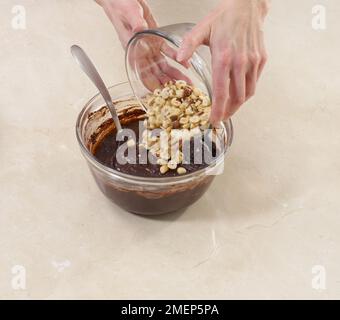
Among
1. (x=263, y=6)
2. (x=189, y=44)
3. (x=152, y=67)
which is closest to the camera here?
(x=189, y=44)

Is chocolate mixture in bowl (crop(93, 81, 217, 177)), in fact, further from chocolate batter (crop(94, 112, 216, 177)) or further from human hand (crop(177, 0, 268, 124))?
human hand (crop(177, 0, 268, 124))

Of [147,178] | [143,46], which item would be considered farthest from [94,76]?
[147,178]

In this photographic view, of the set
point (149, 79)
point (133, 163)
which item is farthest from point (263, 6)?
point (133, 163)

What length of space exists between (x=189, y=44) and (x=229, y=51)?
7 centimetres

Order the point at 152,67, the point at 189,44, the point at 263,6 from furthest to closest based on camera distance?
the point at 152,67 → the point at 263,6 → the point at 189,44

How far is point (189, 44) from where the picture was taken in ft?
3.01

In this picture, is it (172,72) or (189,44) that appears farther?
(172,72)

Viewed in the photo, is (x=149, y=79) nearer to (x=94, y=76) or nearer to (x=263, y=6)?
(x=94, y=76)

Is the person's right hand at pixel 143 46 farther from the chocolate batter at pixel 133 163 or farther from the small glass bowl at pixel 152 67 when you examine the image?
the chocolate batter at pixel 133 163

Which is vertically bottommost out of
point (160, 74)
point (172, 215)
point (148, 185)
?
point (172, 215)

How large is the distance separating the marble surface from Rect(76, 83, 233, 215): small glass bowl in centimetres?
5

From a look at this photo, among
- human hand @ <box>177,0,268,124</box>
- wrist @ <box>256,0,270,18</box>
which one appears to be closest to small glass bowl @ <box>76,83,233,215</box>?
human hand @ <box>177,0,268,124</box>

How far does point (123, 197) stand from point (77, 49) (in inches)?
12.0

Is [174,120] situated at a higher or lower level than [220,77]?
lower
